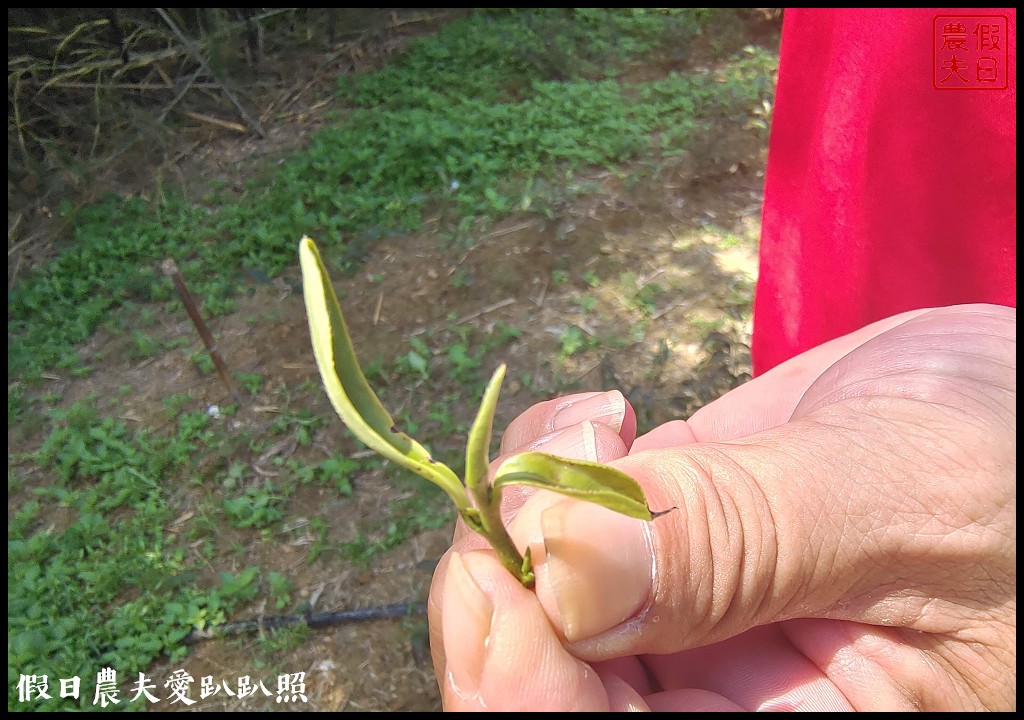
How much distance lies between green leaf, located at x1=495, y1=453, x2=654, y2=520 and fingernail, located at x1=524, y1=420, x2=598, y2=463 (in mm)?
288

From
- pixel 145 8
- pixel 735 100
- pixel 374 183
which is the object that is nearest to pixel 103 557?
pixel 374 183

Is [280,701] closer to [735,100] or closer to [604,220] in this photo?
[604,220]

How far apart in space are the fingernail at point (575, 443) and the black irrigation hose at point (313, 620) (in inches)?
44.0

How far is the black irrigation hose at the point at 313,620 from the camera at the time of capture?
1919 mm

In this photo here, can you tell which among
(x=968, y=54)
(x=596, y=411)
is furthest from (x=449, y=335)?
(x=968, y=54)

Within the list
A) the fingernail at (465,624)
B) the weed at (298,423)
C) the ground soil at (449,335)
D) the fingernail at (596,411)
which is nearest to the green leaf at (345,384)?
the fingernail at (465,624)

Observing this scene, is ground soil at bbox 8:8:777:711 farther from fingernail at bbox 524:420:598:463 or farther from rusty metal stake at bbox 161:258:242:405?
fingernail at bbox 524:420:598:463

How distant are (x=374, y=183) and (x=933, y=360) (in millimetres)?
2634

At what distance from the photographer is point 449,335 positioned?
2590mm

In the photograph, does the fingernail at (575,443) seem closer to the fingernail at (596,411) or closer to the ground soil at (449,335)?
the fingernail at (596,411)

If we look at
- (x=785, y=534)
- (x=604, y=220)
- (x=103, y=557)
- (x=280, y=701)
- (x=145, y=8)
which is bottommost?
(x=280, y=701)

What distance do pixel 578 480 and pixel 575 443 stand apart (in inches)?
13.1

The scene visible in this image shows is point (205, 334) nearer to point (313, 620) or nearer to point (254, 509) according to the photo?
point (254, 509)

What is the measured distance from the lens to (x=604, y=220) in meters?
2.94
